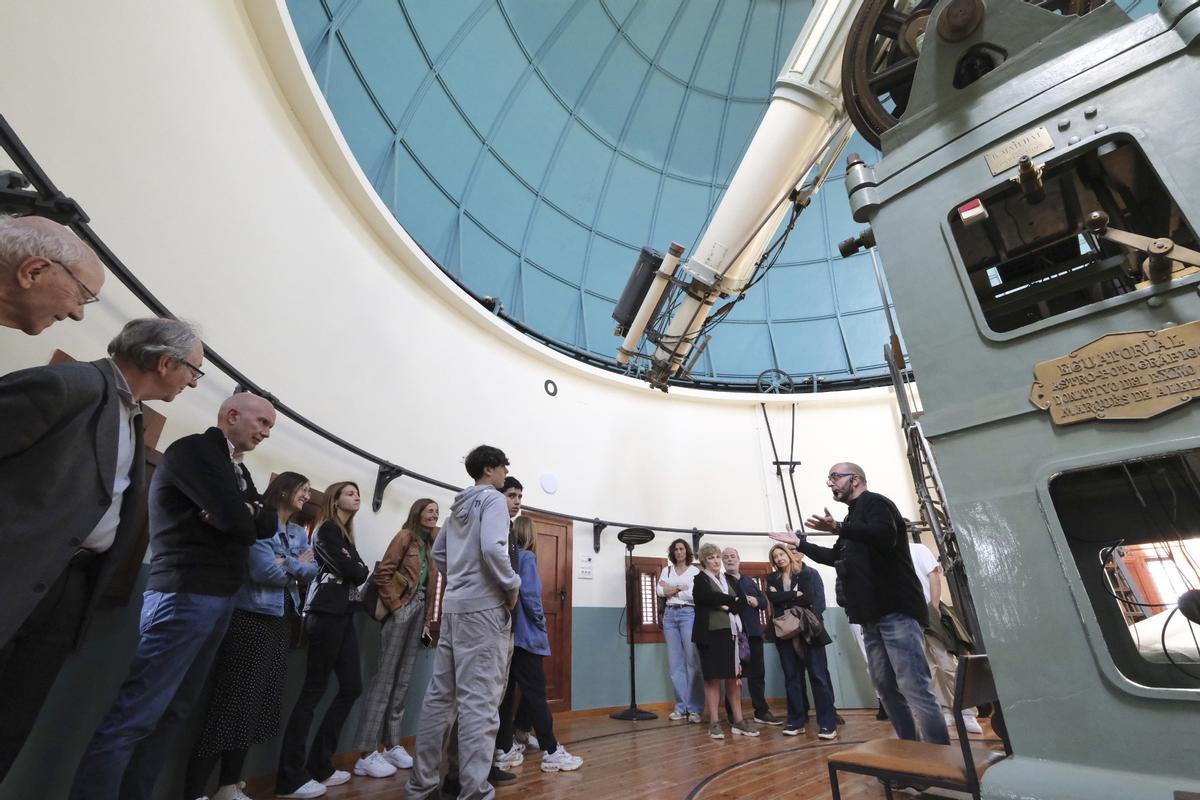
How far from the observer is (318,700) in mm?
2469

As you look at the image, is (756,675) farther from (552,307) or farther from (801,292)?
(801,292)

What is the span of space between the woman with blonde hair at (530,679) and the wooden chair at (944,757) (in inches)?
61.2

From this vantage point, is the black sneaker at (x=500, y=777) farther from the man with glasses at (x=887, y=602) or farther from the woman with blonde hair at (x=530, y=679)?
the man with glasses at (x=887, y=602)

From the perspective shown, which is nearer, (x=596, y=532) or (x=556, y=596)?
(x=556, y=596)

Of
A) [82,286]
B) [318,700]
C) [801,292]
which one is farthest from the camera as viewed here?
[801,292]

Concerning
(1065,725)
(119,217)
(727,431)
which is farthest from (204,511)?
(727,431)

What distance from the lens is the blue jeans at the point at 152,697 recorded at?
1.44 m

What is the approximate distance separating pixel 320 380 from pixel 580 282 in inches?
161

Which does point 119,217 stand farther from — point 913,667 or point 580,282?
point 580,282

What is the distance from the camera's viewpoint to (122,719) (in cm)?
150

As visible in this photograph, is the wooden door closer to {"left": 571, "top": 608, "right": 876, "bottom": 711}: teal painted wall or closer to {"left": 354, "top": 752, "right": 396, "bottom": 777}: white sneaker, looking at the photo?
{"left": 571, "top": 608, "right": 876, "bottom": 711}: teal painted wall

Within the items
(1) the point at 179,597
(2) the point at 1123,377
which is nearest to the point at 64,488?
(1) the point at 179,597

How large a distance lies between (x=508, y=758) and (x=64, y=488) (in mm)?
2688

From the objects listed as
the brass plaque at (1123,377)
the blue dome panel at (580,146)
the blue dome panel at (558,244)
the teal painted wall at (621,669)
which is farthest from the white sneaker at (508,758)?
the blue dome panel at (558,244)
